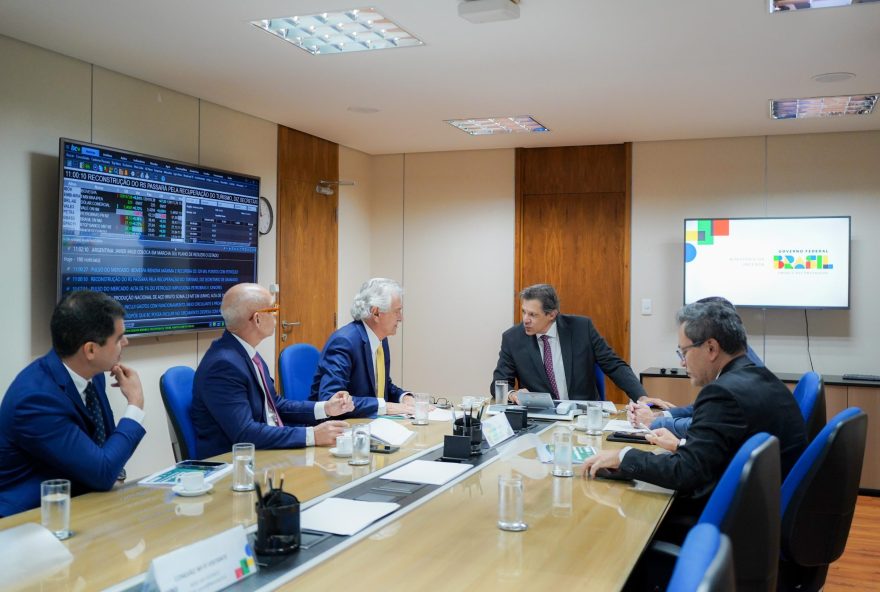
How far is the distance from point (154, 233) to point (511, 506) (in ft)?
11.2

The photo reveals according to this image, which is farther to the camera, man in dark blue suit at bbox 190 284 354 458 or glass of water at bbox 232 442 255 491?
man in dark blue suit at bbox 190 284 354 458

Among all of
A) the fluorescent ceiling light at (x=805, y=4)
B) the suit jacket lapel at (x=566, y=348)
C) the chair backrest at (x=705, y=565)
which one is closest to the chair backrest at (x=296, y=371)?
the suit jacket lapel at (x=566, y=348)

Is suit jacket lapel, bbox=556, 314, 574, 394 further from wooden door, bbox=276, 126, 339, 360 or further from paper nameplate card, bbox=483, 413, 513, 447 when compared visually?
wooden door, bbox=276, 126, 339, 360

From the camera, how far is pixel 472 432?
2.87 m

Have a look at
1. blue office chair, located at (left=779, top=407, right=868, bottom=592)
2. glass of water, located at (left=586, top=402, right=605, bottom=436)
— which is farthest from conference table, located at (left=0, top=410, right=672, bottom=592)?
glass of water, located at (left=586, top=402, right=605, bottom=436)

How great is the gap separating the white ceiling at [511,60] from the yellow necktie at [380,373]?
162 centimetres

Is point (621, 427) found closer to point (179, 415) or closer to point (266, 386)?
point (266, 386)

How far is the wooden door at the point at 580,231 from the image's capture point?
22.1 feet

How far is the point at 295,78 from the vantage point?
184 inches

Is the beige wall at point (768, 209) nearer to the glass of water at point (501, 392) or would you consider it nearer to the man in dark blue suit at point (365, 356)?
the glass of water at point (501, 392)

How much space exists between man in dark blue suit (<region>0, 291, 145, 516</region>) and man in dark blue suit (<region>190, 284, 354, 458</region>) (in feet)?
1.27

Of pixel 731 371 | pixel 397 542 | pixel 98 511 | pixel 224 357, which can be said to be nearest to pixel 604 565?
pixel 397 542

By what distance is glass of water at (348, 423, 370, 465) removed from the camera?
2.68 metres

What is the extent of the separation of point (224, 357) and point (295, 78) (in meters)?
2.32
